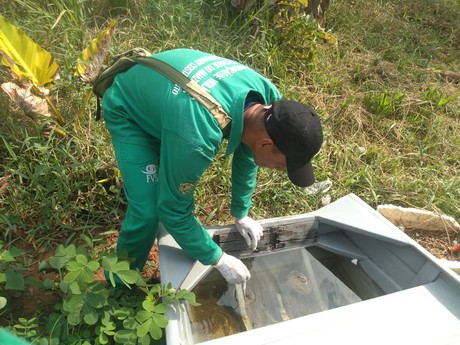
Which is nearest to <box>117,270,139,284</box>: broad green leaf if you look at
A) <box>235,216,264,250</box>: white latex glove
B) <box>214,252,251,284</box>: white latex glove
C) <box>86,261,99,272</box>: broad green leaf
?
<box>86,261,99,272</box>: broad green leaf

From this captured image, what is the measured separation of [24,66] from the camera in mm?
2312

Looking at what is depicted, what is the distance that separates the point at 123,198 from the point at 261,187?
1013mm

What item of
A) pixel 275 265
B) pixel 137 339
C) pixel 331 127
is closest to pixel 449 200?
pixel 331 127

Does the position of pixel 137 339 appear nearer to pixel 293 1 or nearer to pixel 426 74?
pixel 293 1

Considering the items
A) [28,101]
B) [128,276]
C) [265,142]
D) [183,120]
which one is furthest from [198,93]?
[28,101]

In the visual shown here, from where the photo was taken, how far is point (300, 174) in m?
1.55

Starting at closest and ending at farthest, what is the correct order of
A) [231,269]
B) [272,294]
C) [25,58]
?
[231,269], [272,294], [25,58]

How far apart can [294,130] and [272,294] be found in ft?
3.00

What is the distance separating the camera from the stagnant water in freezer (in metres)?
1.68

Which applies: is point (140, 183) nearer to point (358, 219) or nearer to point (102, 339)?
point (102, 339)

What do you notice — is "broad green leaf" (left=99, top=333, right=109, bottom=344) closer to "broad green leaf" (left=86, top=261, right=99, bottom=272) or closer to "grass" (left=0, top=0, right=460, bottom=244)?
"broad green leaf" (left=86, top=261, right=99, bottom=272)

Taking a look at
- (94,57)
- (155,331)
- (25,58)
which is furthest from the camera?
(94,57)

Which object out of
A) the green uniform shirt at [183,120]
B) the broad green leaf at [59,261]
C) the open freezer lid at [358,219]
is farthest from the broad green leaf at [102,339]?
the open freezer lid at [358,219]

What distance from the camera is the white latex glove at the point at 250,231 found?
1839 mm
